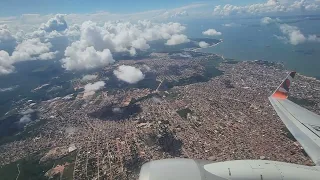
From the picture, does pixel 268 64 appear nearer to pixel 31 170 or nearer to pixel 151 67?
pixel 151 67

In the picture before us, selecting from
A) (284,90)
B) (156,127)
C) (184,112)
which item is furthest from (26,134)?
(284,90)

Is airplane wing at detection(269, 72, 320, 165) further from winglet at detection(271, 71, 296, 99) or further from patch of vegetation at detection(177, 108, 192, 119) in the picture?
patch of vegetation at detection(177, 108, 192, 119)

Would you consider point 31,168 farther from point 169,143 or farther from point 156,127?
point 169,143

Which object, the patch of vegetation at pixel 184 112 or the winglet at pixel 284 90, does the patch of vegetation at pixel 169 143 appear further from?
the winglet at pixel 284 90

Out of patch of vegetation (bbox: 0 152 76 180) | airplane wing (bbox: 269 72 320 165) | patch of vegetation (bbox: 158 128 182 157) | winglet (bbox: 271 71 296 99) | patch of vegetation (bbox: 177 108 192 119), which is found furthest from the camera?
patch of vegetation (bbox: 177 108 192 119)

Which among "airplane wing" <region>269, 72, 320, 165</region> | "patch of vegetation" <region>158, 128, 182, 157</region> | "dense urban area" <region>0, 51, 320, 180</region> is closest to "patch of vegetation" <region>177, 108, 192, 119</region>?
"dense urban area" <region>0, 51, 320, 180</region>

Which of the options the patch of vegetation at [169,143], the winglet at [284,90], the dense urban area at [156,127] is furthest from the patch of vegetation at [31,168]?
the winglet at [284,90]

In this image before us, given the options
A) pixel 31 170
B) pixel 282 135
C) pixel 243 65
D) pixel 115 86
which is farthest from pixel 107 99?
pixel 243 65
